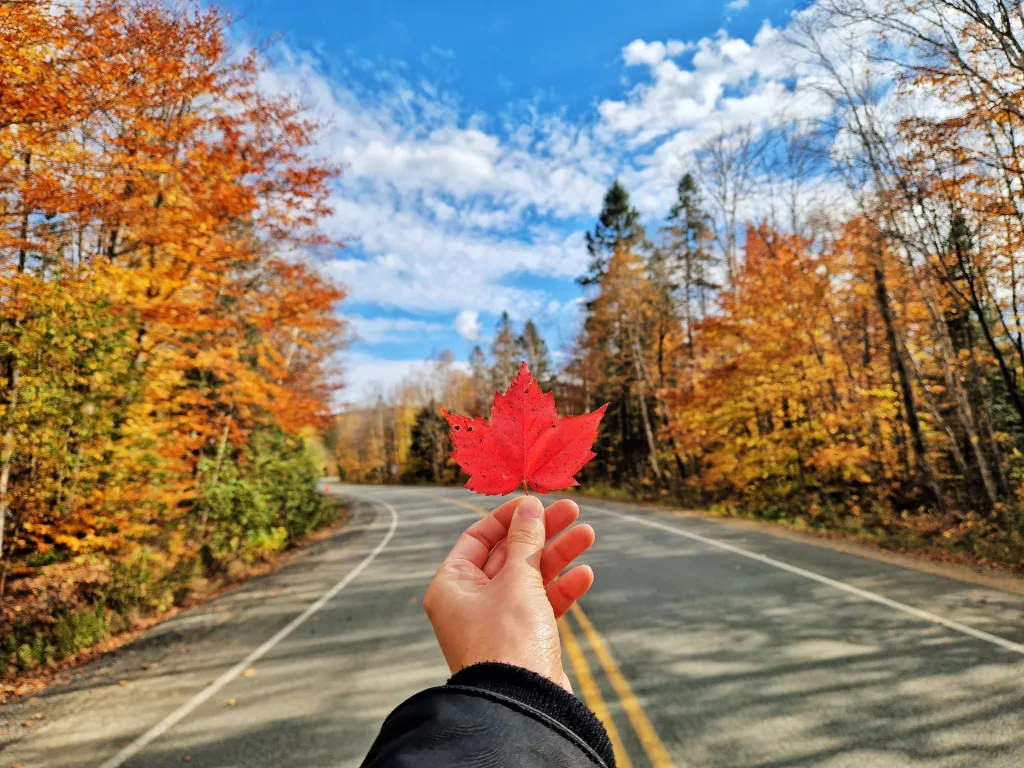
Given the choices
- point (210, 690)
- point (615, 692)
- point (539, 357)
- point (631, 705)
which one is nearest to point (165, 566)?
point (210, 690)

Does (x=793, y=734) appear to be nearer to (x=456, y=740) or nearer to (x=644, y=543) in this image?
(x=456, y=740)

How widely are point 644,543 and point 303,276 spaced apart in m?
8.89

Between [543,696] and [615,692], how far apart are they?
157 inches

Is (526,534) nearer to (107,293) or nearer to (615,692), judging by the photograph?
(615,692)

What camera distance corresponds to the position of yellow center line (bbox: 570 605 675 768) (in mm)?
3415

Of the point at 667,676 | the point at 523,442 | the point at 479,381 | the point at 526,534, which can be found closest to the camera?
the point at 523,442

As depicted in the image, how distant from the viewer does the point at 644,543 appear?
10.1 m

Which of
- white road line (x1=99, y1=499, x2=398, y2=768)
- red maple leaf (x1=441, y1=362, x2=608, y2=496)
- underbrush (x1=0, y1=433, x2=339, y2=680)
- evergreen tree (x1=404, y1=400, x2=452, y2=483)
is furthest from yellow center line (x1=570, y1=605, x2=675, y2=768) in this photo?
evergreen tree (x1=404, y1=400, x2=452, y2=483)

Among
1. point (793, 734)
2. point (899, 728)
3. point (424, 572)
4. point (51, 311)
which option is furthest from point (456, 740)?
point (424, 572)

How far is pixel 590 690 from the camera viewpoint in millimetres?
4332

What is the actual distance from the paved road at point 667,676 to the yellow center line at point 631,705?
0.02 metres

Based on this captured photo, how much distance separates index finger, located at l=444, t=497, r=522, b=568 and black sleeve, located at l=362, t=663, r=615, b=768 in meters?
0.52

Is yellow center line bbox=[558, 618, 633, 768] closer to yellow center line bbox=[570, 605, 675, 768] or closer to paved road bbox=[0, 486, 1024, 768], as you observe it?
paved road bbox=[0, 486, 1024, 768]

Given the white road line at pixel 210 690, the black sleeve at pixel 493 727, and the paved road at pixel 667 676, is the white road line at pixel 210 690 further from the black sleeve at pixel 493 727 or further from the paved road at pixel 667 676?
the black sleeve at pixel 493 727
